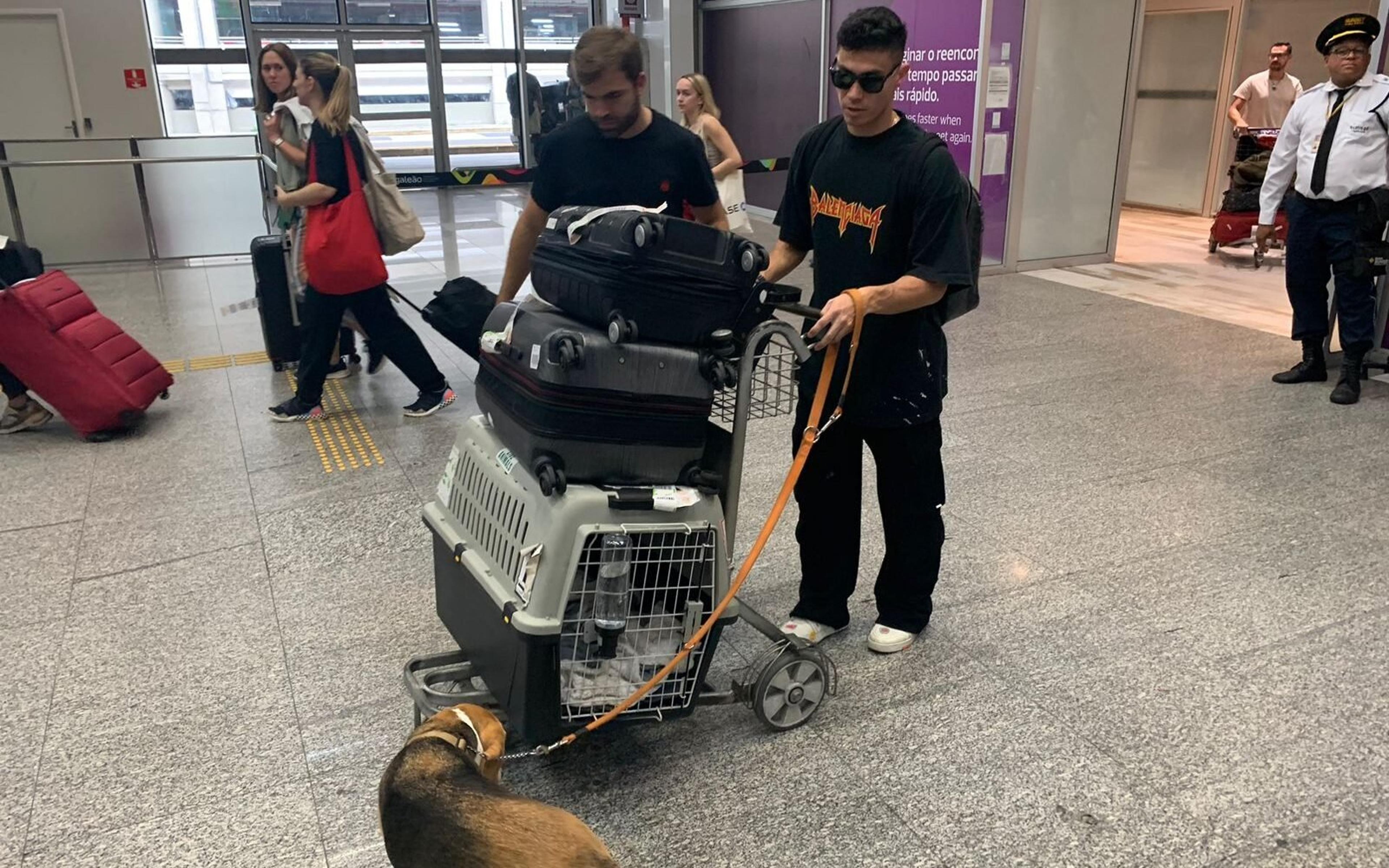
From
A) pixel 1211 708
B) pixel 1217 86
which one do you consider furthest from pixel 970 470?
pixel 1217 86

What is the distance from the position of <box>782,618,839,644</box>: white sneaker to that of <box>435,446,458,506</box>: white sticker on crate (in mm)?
992

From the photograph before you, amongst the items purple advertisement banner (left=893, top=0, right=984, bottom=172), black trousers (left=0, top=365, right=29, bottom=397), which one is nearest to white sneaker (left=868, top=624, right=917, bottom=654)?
black trousers (left=0, top=365, right=29, bottom=397)

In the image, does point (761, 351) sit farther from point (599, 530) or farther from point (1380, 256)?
point (1380, 256)

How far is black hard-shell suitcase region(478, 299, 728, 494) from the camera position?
74.2 inches

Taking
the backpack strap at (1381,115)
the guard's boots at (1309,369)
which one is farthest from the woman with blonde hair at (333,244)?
the backpack strap at (1381,115)

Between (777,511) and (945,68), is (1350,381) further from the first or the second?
(945,68)

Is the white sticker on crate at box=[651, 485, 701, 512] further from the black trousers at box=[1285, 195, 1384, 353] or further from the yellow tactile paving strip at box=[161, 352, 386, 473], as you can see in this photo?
the black trousers at box=[1285, 195, 1384, 353]

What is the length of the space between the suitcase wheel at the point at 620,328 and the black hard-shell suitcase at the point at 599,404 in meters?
0.02

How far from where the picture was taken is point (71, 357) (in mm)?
4301

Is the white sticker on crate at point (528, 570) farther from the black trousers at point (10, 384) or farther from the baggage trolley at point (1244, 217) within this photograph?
the baggage trolley at point (1244, 217)

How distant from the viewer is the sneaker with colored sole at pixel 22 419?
14.8 ft

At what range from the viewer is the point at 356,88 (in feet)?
45.4

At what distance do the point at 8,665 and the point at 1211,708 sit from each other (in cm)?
316

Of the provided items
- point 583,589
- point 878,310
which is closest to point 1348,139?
point 878,310
